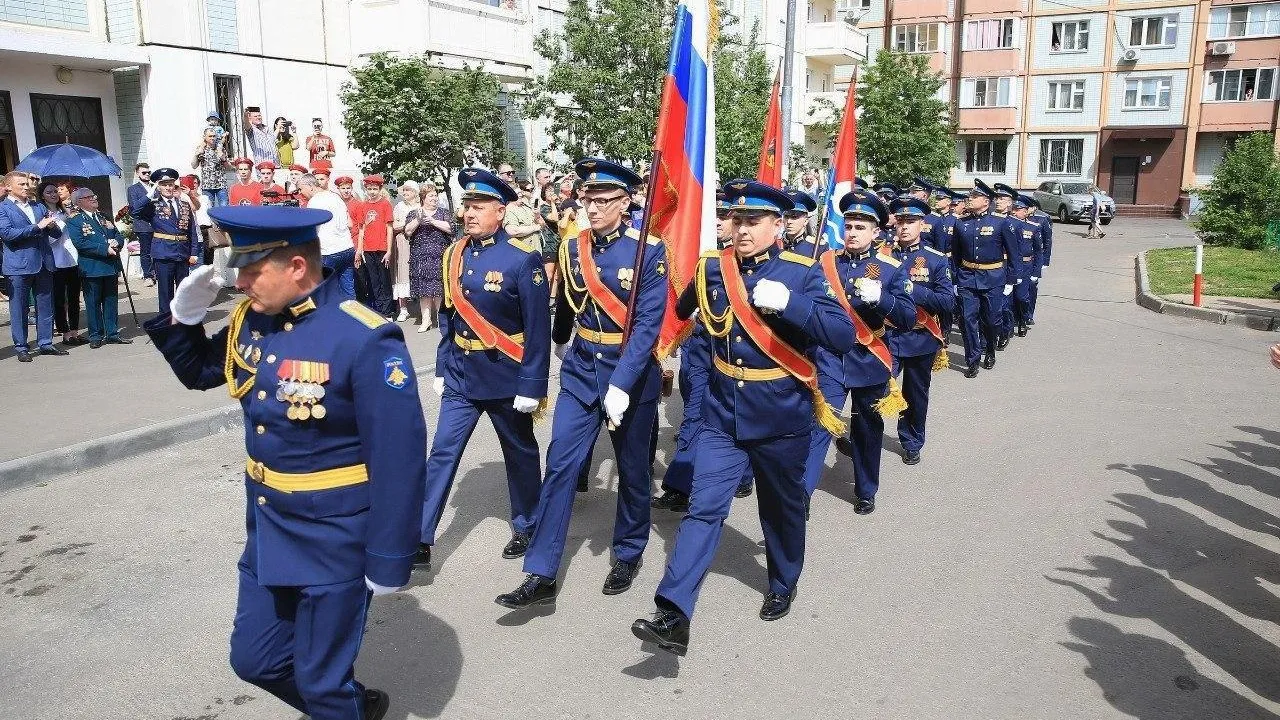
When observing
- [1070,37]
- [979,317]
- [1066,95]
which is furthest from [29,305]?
[1070,37]

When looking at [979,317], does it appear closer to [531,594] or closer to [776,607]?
[776,607]

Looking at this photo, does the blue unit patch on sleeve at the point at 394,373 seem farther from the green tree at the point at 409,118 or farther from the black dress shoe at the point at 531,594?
the green tree at the point at 409,118

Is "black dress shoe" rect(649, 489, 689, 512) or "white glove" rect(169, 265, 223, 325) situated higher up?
"white glove" rect(169, 265, 223, 325)

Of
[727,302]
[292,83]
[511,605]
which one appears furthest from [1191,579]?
[292,83]

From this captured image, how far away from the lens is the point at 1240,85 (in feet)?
147

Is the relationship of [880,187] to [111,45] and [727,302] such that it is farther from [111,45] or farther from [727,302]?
[111,45]

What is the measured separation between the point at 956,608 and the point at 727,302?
200 cm

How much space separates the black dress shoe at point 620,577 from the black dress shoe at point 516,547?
0.61 meters

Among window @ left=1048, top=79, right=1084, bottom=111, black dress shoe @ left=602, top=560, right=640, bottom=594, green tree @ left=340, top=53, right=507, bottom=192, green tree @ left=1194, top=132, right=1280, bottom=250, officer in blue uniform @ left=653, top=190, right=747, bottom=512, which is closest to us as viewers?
black dress shoe @ left=602, top=560, right=640, bottom=594

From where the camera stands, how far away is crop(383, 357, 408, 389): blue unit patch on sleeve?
3070 mm

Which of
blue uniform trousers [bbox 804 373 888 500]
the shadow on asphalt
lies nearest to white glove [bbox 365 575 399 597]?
the shadow on asphalt

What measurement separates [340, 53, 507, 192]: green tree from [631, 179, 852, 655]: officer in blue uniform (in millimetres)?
12184

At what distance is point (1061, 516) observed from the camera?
644 centimetres

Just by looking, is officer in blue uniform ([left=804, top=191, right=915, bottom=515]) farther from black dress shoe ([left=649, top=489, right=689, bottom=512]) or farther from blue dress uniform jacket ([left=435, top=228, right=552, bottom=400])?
blue dress uniform jacket ([left=435, top=228, right=552, bottom=400])
